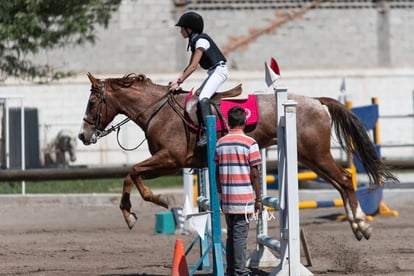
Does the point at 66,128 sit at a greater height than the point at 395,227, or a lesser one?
greater

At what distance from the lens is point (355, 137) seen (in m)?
9.17

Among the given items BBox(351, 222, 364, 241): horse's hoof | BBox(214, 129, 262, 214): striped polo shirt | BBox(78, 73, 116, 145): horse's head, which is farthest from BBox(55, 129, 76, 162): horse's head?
BBox(214, 129, 262, 214): striped polo shirt

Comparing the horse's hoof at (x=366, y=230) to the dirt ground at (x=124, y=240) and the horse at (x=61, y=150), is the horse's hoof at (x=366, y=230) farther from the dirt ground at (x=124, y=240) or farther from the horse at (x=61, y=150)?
the horse at (x=61, y=150)

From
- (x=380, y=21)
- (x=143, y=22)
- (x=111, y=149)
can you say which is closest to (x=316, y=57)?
(x=380, y=21)

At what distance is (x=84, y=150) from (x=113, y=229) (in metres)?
7.30

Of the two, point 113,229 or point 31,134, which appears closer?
point 113,229

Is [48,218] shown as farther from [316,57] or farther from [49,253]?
[316,57]

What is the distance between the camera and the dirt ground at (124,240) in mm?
8469

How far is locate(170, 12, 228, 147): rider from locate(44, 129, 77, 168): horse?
1030cm

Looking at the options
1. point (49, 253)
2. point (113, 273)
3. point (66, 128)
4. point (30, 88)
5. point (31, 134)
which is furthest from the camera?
point (30, 88)

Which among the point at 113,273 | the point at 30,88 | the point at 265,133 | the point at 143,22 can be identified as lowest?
the point at 113,273

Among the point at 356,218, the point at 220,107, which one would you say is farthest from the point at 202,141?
the point at 356,218

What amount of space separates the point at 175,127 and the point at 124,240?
2.87 m

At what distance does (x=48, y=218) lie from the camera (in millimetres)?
13406
